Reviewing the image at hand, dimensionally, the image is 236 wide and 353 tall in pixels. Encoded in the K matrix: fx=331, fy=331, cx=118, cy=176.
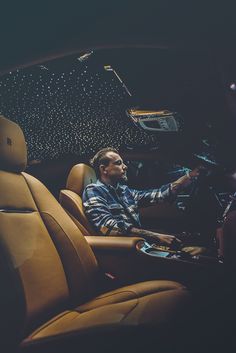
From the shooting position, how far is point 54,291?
1288mm

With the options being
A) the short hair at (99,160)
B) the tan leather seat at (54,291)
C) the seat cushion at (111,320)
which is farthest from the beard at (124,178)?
the seat cushion at (111,320)

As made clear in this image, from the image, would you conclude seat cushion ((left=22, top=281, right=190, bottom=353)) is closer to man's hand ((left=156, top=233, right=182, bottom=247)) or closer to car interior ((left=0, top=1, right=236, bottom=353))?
car interior ((left=0, top=1, right=236, bottom=353))

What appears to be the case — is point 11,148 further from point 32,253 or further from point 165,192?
point 165,192

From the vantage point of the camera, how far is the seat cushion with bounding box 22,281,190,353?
1.07m

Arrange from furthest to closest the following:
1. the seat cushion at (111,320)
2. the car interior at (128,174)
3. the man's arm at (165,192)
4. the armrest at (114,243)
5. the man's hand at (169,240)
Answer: the man's arm at (165,192) < the man's hand at (169,240) < the armrest at (114,243) < the car interior at (128,174) < the seat cushion at (111,320)

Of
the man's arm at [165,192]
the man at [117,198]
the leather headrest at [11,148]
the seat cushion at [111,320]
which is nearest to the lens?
the seat cushion at [111,320]

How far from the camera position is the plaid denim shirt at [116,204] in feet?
5.98

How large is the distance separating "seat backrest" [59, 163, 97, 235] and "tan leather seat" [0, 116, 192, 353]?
12.0 inches

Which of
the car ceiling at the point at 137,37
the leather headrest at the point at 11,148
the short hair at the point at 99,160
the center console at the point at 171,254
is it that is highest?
the car ceiling at the point at 137,37

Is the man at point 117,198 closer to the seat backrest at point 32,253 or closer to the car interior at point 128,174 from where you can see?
the car interior at point 128,174

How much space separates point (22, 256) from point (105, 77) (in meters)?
1.25

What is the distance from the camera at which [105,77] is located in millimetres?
2049

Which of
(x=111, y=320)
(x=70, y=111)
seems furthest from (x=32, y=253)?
(x=70, y=111)

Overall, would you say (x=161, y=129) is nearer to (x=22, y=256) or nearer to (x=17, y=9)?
(x=17, y=9)
